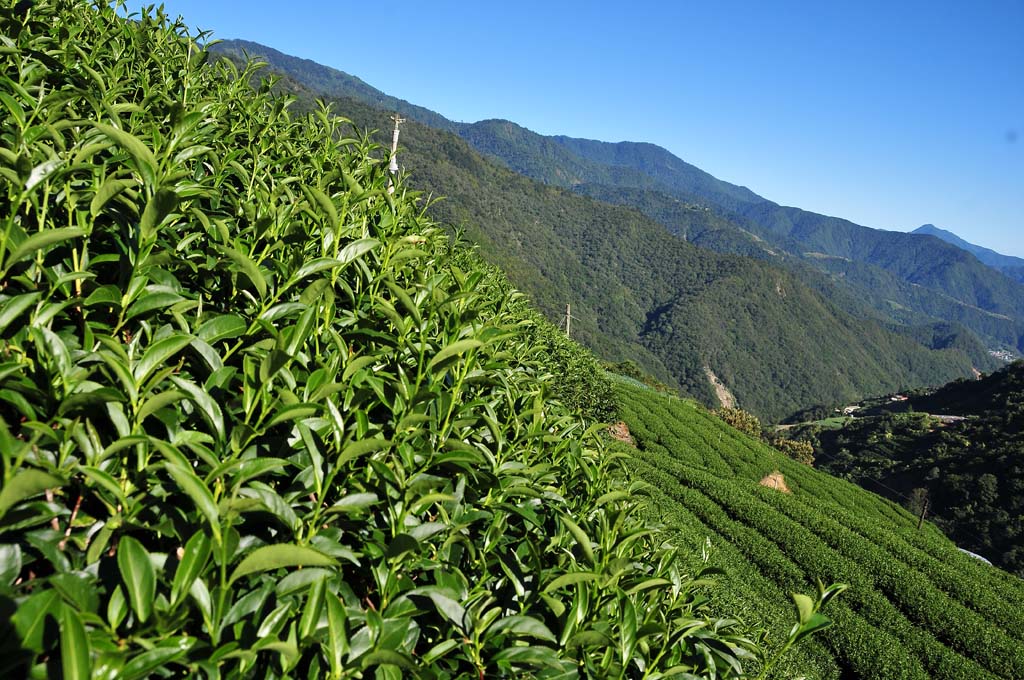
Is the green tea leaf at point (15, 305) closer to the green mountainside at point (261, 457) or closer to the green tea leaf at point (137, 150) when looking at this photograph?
the green mountainside at point (261, 457)

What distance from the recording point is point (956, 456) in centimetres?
5566

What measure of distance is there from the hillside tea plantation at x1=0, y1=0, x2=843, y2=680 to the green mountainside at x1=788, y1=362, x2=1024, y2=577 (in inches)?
1864

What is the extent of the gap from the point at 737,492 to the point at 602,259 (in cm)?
14904

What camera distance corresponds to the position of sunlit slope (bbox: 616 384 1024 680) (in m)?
9.62

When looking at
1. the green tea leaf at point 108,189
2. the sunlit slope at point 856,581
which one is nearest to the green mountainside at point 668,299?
the sunlit slope at point 856,581

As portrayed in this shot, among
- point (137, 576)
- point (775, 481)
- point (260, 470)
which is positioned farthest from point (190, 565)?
point (775, 481)

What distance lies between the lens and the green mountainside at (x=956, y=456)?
43.0 metres

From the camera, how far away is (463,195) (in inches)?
4855

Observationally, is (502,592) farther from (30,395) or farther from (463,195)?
(463,195)

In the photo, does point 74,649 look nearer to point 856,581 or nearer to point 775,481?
point 856,581

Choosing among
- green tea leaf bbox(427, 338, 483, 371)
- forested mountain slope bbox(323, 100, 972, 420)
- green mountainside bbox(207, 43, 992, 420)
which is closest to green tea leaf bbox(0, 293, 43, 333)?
green tea leaf bbox(427, 338, 483, 371)

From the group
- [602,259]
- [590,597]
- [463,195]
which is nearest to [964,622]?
[590,597]

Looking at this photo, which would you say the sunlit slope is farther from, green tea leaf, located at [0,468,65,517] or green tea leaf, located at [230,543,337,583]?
green tea leaf, located at [0,468,65,517]

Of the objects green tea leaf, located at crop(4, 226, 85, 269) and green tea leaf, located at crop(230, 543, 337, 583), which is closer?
green tea leaf, located at crop(230, 543, 337, 583)
